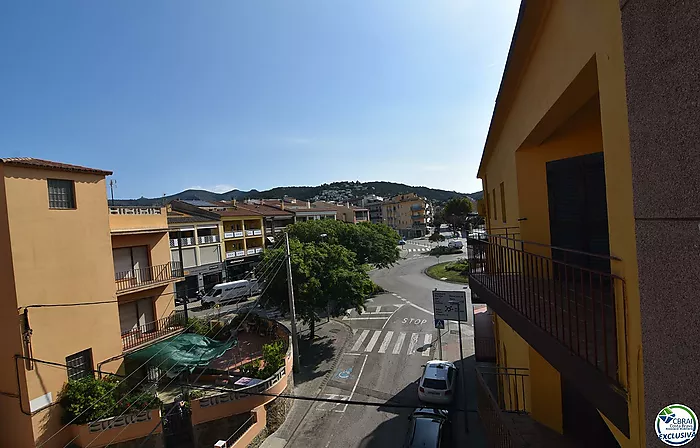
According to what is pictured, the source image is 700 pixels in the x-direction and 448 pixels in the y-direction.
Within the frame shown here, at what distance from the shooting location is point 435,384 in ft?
41.9

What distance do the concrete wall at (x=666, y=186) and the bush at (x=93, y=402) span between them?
501 inches

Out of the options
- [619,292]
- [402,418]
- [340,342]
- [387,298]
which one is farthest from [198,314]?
[619,292]

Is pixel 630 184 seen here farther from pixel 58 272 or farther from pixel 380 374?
pixel 380 374

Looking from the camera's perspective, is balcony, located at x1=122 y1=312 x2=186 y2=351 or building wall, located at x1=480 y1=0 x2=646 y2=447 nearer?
building wall, located at x1=480 y1=0 x2=646 y2=447

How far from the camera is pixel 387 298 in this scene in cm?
2816

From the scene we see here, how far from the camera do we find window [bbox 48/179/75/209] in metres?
11.4

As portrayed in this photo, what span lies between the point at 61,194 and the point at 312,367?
1201 cm

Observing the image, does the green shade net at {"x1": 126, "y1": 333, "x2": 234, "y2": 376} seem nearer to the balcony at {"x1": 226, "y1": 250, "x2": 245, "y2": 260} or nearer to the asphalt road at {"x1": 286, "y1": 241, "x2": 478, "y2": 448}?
the asphalt road at {"x1": 286, "y1": 241, "x2": 478, "y2": 448}

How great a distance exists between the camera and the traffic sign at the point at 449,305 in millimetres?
11212

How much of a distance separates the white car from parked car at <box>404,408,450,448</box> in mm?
1222

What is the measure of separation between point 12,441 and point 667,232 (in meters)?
16.4

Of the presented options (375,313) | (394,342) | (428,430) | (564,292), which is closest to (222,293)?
(375,313)

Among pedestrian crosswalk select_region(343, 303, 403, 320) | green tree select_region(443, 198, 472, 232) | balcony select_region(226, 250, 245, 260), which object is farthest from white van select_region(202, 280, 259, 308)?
green tree select_region(443, 198, 472, 232)

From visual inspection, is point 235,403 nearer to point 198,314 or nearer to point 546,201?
point 546,201
